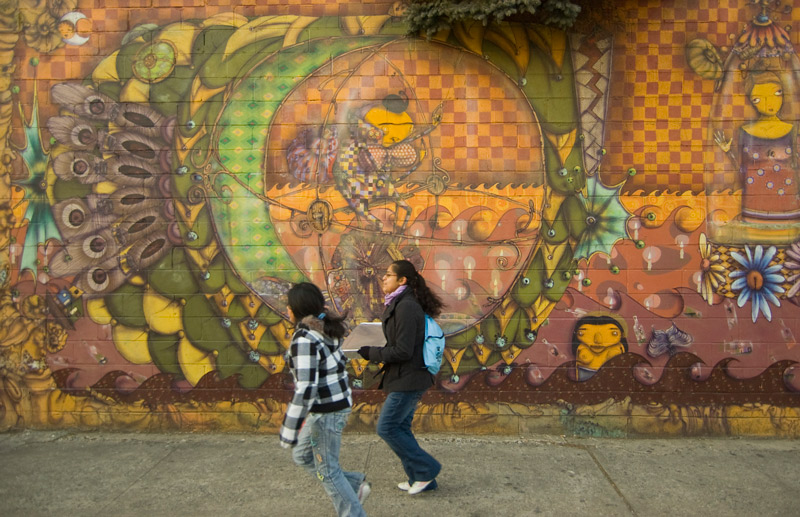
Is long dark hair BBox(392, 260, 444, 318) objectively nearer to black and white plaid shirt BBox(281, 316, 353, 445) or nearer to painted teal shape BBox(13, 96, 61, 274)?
black and white plaid shirt BBox(281, 316, 353, 445)

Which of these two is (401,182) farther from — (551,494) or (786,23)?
(786,23)

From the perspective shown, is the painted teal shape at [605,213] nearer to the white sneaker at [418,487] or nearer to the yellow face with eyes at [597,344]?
the yellow face with eyes at [597,344]

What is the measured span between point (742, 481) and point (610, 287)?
71.0 inches

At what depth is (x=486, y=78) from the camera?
577cm

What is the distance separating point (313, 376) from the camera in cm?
350

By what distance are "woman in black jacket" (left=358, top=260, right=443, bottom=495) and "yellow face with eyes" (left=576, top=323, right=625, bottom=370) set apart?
1.86 m

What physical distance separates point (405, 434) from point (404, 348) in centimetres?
66

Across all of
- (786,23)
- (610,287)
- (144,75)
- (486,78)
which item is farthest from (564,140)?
Answer: (144,75)

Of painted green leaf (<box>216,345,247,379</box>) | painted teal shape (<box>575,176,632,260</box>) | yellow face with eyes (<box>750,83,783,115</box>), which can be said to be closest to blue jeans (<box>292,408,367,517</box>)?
painted green leaf (<box>216,345,247,379</box>)

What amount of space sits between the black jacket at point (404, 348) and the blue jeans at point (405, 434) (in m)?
0.09

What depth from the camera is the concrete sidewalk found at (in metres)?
4.40

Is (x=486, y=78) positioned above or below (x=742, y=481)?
above

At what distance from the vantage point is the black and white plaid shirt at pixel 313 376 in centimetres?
346

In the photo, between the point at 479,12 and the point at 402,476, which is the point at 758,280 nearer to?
the point at 479,12
